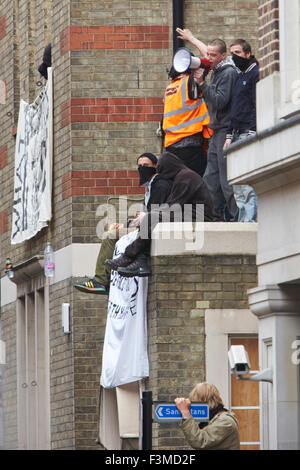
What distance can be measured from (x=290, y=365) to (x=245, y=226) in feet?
11.0

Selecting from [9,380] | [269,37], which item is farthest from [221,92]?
[9,380]

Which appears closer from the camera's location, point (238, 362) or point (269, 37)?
point (238, 362)

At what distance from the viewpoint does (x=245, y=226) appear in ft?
56.4

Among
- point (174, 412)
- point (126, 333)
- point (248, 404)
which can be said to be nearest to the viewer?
point (174, 412)

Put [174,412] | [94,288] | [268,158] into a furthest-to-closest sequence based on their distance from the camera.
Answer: [94,288], [268,158], [174,412]

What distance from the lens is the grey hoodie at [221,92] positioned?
17.6 m

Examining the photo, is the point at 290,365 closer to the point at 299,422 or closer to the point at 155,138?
the point at 299,422

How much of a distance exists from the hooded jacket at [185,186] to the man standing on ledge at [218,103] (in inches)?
14.1

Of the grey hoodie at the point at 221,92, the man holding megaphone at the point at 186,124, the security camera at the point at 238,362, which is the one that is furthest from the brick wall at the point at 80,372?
the security camera at the point at 238,362

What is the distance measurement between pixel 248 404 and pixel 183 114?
3.78 meters

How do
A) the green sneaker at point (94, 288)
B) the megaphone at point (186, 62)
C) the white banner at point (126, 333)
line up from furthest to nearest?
the green sneaker at point (94, 288) < the megaphone at point (186, 62) < the white banner at point (126, 333)

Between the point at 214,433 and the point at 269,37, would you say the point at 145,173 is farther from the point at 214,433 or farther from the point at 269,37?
the point at 214,433

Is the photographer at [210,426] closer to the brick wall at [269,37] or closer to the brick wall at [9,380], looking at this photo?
the brick wall at [269,37]

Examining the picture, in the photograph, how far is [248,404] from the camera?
1703cm
